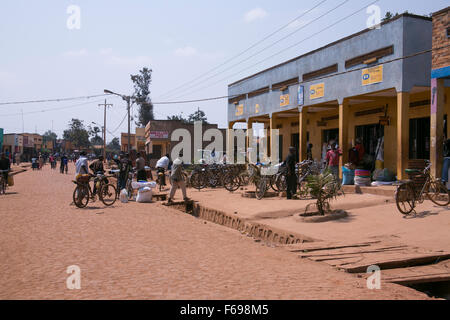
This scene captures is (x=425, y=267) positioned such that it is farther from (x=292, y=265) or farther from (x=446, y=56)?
(x=446, y=56)

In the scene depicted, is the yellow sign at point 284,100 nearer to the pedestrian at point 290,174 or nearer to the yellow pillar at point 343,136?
the yellow pillar at point 343,136

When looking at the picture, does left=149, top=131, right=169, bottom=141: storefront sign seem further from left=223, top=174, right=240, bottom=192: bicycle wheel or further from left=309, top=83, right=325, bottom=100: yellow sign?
left=309, top=83, right=325, bottom=100: yellow sign

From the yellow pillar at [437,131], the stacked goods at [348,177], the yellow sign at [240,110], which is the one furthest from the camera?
the yellow sign at [240,110]

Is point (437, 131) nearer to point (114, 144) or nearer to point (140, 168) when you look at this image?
point (140, 168)

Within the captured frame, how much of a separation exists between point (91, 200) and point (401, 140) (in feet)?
37.1

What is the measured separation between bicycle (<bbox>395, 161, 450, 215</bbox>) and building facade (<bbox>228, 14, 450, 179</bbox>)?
3381 millimetres

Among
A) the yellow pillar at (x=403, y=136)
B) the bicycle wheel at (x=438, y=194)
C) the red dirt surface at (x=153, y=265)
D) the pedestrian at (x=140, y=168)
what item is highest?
the yellow pillar at (x=403, y=136)

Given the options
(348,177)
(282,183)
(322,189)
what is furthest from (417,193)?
(282,183)

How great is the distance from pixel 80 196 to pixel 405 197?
9.49 metres

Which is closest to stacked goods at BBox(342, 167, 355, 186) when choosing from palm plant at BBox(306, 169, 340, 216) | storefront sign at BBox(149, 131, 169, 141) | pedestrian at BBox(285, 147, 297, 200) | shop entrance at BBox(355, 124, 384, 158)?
pedestrian at BBox(285, 147, 297, 200)

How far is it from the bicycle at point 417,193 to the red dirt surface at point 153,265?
3.95m

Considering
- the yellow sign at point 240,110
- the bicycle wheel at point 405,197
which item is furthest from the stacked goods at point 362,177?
the yellow sign at point 240,110

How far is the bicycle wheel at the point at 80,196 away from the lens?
13.4 m

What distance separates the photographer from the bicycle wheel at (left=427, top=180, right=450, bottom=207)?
10766 mm
